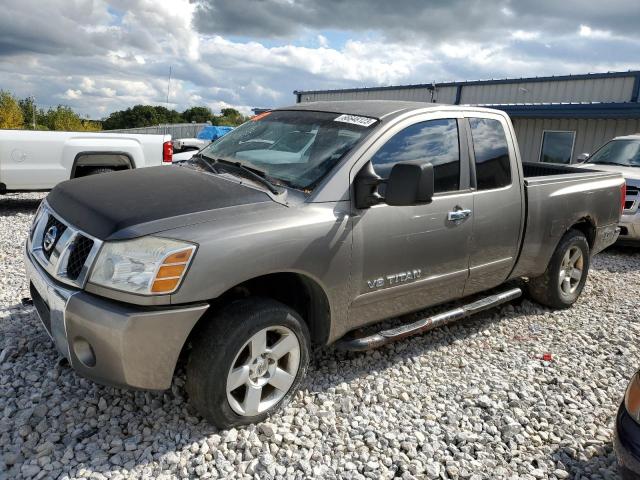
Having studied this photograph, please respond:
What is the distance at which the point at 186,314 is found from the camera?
2543 mm

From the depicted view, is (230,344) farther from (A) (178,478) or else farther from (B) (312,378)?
(B) (312,378)

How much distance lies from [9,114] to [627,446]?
29.1 m

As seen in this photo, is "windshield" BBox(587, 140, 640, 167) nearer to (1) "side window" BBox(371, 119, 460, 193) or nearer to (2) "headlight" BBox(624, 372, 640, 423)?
(1) "side window" BBox(371, 119, 460, 193)

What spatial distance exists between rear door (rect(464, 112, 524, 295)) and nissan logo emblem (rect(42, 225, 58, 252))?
2.77m

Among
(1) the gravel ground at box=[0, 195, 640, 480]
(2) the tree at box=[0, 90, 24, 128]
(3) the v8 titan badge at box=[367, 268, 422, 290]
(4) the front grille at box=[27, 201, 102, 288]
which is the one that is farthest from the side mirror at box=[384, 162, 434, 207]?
(2) the tree at box=[0, 90, 24, 128]

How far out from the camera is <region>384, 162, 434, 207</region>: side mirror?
9.64 feet

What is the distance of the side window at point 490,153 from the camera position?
4008 mm

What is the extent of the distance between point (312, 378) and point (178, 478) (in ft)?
3.98

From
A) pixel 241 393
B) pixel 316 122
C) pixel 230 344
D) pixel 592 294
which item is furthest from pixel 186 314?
pixel 592 294

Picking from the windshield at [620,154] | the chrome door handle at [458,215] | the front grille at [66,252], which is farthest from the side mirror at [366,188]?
the windshield at [620,154]

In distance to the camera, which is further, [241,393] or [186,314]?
[241,393]

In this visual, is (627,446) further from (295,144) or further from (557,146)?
(557,146)

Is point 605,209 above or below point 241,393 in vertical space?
above

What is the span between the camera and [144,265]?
8.16 ft
